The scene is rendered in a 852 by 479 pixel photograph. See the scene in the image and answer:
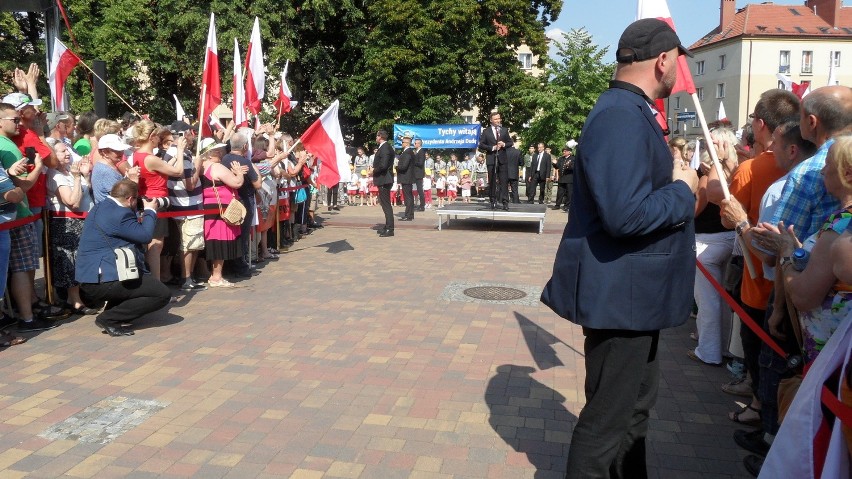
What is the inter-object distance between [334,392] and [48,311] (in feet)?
12.3

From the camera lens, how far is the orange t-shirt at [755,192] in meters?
4.36

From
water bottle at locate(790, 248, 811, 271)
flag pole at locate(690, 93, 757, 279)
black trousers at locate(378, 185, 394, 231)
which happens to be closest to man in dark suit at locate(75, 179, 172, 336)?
flag pole at locate(690, 93, 757, 279)

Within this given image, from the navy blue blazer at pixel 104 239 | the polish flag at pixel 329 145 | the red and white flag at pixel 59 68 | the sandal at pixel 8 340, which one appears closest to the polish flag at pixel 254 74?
the polish flag at pixel 329 145

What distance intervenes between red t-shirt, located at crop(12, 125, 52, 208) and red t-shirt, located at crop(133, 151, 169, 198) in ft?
3.23

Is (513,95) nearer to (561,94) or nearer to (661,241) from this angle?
(561,94)

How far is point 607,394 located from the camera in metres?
2.87

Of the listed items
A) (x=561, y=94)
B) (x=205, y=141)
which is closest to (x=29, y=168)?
(x=205, y=141)

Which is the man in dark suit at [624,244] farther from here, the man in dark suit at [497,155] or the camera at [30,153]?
the man in dark suit at [497,155]

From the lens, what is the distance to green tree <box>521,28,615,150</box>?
2433cm

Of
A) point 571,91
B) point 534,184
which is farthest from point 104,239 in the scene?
point 571,91

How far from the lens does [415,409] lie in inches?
182

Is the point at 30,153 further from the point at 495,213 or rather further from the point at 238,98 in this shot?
the point at 495,213

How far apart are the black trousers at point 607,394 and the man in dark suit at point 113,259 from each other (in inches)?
188

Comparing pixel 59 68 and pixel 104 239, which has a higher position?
pixel 59 68
